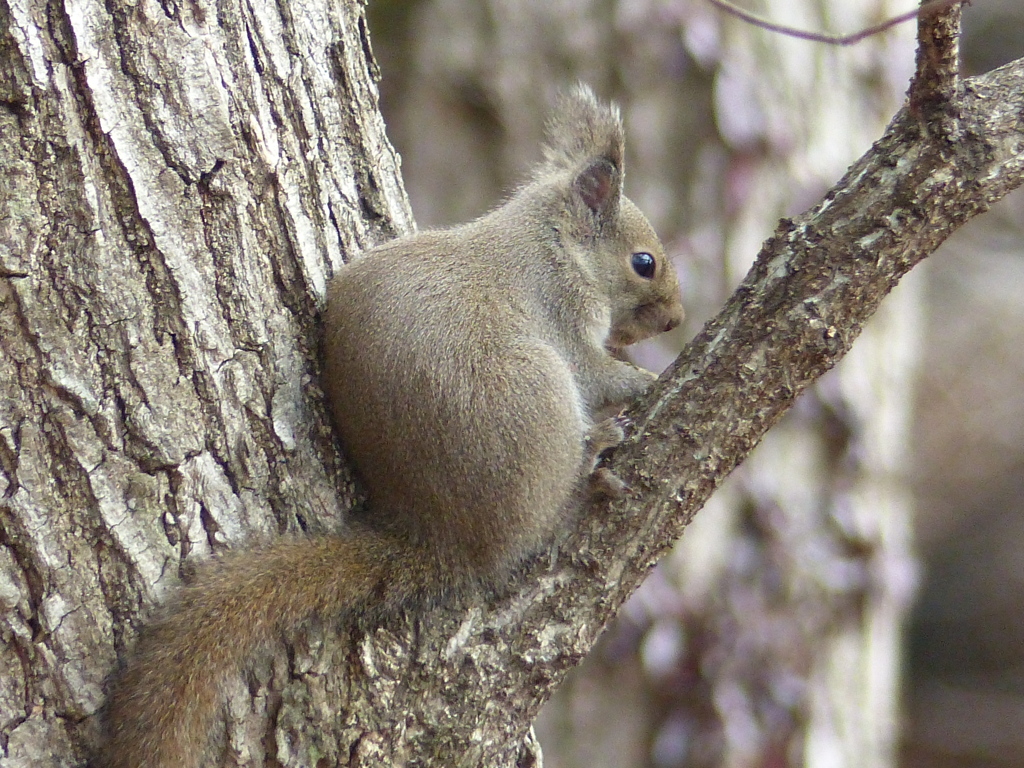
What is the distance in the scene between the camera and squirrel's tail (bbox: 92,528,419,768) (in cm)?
161

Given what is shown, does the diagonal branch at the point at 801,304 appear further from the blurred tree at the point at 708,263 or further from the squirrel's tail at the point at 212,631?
the blurred tree at the point at 708,263

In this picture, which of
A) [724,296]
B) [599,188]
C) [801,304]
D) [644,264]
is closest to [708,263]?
[724,296]

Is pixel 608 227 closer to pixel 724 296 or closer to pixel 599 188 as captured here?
pixel 599 188

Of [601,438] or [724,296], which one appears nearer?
[601,438]

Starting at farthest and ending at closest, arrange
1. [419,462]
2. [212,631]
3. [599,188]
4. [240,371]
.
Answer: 1. [599,188]
2. [419,462]
3. [240,371]
4. [212,631]

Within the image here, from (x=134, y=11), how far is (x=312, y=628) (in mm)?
1058

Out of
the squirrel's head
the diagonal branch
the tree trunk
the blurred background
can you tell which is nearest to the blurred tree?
the blurred background

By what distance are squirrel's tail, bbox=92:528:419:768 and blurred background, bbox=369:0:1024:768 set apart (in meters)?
2.11

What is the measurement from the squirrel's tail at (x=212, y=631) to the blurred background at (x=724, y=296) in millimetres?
2111

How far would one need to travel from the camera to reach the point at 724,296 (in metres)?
3.95

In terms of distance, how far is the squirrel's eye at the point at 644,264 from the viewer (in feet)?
9.04

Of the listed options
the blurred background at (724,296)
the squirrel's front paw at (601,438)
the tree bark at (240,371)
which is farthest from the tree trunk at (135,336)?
the blurred background at (724,296)

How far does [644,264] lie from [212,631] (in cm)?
153

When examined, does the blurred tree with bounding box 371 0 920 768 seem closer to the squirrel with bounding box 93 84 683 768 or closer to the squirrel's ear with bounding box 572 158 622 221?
the squirrel's ear with bounding box 572 158 622 221
